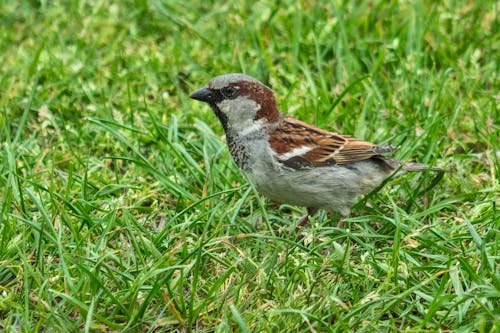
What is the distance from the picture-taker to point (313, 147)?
436 cm

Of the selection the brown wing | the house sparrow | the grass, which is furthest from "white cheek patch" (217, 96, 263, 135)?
the grass

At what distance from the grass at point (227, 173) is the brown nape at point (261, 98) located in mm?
397

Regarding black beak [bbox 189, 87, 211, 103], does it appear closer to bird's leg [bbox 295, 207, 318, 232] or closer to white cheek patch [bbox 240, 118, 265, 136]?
white cheek patch [bbox 240, 118, 265, 136]

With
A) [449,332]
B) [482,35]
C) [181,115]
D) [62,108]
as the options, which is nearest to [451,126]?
[482,35]

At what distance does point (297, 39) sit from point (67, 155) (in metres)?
1.80

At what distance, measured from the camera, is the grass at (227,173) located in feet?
11.4

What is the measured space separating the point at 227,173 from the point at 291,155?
0.61m

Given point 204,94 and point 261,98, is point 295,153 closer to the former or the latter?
point 261,98

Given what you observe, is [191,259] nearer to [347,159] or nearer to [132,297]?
[132,297]

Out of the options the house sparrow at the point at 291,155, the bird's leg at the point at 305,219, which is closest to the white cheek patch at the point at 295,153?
the house sparrow at the point at 291,155

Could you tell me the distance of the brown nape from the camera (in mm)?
4438

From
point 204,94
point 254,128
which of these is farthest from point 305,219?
point 204,94

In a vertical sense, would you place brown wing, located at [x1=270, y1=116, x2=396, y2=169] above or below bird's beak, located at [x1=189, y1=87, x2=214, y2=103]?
below

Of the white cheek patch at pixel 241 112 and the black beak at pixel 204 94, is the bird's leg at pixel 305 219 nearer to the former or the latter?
the white cheek patch at pixel 241 112
